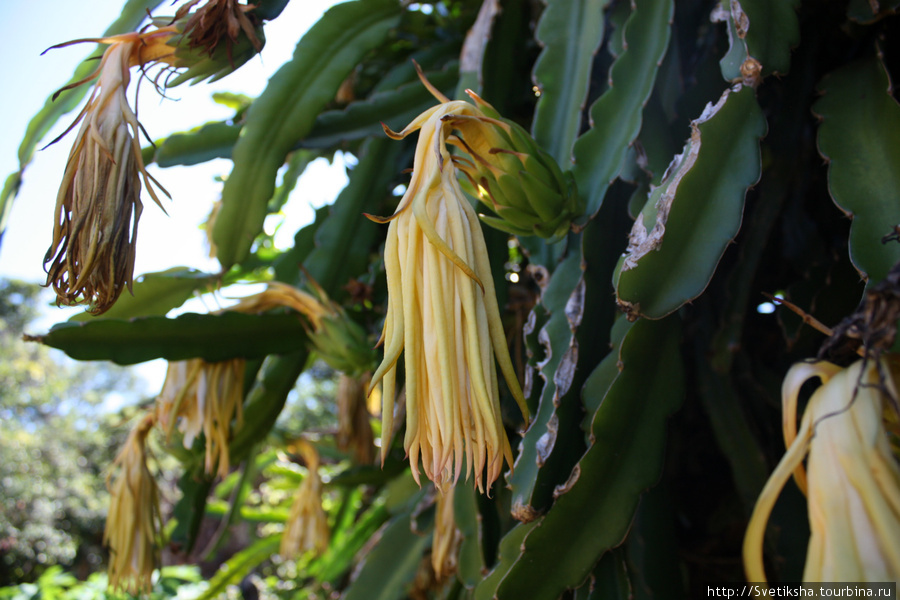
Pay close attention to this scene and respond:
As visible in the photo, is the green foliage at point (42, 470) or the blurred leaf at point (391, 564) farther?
the green foliage at point (42, 470)

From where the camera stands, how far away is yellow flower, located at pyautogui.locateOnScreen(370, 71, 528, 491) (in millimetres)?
375

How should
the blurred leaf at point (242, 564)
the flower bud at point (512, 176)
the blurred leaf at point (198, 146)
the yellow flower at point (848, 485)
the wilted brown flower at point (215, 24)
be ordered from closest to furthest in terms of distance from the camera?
1. the yellow flower at point (848, 485)
2. the flower bud at point (512, 176)
3. the wilted brown flower at point (215, 24)
4. the blurred leaf at point (198, 146)
5. the blurred leaf at point (242, 564)

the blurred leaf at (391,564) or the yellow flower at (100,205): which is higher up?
the yellow flower at (100,205)

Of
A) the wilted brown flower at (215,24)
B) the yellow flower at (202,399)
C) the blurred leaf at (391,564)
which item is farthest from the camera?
the blurred leaf at (391,564)

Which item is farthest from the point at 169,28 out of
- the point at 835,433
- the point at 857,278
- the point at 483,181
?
the point at 857,278

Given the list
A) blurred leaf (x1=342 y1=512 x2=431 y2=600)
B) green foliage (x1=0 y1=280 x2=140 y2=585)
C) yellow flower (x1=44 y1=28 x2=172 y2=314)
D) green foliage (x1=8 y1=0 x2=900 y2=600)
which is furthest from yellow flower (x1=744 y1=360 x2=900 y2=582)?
green foliage (x1=0 y1=280 x2=140 y2=585)

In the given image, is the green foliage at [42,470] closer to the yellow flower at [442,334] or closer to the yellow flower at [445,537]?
the yellow flower at [445,537]

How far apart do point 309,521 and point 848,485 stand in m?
1.24

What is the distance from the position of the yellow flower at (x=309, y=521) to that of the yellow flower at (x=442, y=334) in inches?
40.4

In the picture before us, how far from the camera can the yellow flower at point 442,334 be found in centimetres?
38

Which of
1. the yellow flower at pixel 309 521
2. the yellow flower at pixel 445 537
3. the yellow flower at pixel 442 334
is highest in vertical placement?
the yellow flower at pixel 442 334

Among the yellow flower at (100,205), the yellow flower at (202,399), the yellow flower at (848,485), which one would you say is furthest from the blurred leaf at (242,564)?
the yellow flower at (848,485)

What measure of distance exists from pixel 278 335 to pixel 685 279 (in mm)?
554

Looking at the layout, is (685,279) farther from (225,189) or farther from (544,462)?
(225,189)
